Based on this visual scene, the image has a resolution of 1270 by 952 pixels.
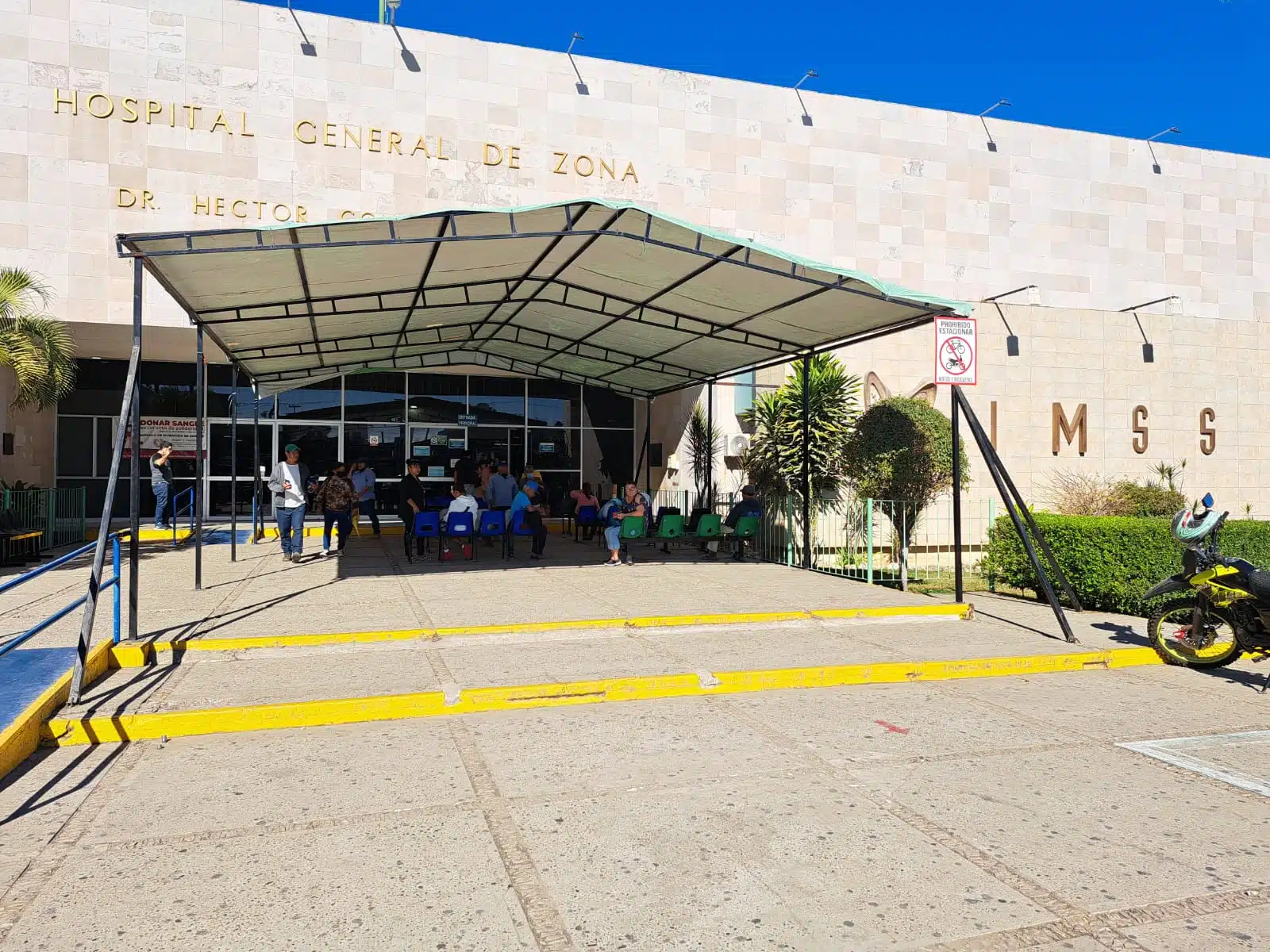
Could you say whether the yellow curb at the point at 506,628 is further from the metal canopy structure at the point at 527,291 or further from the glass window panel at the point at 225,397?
the glass window panel at the point at 225,397

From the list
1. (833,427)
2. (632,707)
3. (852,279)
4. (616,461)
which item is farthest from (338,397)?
(632,707)

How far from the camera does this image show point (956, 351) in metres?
9.62

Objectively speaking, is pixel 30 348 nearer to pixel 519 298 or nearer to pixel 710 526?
pixel 519 298

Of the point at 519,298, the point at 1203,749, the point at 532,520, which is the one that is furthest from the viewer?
the point at 532,520

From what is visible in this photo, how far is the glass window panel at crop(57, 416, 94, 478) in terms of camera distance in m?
20.8

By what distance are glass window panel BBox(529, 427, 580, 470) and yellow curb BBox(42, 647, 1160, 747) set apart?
1728 centimetres

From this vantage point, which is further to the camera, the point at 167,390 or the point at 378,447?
the point at 378,447

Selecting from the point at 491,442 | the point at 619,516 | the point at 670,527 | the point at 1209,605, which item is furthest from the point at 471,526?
the point at 491,442

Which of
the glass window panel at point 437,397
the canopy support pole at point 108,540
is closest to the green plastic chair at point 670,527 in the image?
the canopy support pole at point 108,540

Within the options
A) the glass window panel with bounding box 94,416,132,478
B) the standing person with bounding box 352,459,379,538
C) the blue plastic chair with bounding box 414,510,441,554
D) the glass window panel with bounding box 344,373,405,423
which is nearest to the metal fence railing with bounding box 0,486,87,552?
the standing person with bounding box 352,459,379,538

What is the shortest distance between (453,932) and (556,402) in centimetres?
2138

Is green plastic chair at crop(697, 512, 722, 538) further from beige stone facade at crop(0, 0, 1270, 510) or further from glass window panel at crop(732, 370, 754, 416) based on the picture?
beige stone facade at crop(0, 0, 1270, 510)

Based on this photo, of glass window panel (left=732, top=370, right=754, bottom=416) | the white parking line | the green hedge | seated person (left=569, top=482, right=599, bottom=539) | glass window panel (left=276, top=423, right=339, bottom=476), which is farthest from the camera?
glass window panel (left=276, top=423, right=339, bottom=476)

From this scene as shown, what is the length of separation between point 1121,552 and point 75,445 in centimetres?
2150
